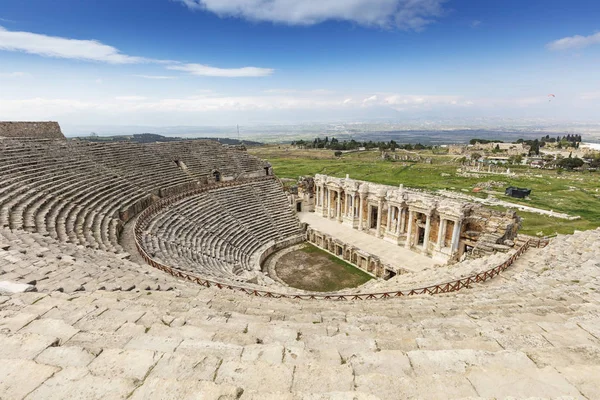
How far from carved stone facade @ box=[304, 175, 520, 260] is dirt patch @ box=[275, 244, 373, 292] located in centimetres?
574

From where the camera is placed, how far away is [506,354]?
4430 millimetres

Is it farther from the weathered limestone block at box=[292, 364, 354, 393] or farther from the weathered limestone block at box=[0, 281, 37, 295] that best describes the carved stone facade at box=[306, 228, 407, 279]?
the weathered limestone block at box=[0, 281, 37, 295]

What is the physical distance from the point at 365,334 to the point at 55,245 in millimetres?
12357

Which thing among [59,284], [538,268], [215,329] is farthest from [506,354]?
[538,268]

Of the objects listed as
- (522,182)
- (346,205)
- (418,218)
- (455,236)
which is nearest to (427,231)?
(418,218)

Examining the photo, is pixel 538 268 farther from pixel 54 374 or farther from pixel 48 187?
pixel 48 187

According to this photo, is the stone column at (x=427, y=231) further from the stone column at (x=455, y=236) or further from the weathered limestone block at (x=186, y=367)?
the weathered limestone block at (x=186, y=367)

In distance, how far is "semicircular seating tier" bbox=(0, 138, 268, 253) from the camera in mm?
15414

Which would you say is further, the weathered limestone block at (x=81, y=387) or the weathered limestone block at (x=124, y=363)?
the weathered limestone block at (x=124, y=363)

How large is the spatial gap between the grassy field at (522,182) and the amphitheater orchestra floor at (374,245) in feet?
55.3

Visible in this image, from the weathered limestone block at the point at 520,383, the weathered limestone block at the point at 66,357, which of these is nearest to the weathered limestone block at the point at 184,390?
the weathered limestone block at the point at 66,357

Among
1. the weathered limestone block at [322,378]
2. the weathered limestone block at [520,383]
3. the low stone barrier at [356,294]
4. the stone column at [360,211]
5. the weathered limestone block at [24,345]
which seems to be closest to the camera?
the weathered limestone block at [520,383]

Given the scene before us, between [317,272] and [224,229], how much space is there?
8735 millimetres

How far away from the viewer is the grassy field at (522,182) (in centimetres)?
3862
